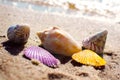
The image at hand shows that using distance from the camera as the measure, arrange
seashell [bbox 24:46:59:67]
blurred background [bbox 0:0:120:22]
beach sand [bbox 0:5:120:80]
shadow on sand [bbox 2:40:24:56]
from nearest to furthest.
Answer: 1. beach sand [bbox 0:5:120:80]
2. seashell [bbox 24:46:59:67]
3. shadow on sand [bbox 2:40:24:56]
4. blurred background [bbox 0:0:120:22]

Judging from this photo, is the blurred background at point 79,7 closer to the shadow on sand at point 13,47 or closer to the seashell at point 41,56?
the shadow on sand at point 13,47

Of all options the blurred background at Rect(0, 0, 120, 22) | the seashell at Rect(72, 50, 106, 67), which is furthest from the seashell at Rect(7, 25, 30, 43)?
the blurred background at Rect(0, 0, 120, 22)

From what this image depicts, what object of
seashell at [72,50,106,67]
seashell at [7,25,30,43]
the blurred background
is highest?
seashell at [7,25,30,43]

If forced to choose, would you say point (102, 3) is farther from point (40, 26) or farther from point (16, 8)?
point (40, 26)

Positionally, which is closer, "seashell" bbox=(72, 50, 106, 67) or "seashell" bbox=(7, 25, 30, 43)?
"seashell" bbox=(72, 50, 106, 67)

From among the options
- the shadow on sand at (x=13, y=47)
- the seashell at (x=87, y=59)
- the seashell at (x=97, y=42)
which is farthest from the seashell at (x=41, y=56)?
the seashell at (x=97, y=42)

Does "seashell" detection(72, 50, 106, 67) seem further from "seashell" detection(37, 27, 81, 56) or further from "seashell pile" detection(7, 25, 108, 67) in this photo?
"seashell" detection(37, 27, 81, 56)

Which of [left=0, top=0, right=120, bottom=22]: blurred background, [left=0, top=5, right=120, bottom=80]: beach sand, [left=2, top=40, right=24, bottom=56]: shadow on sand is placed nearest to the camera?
[left=0, top=5, right=120, bottom=80]: beach sand

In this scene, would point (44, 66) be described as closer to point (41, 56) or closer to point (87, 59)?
point (41, 56)
